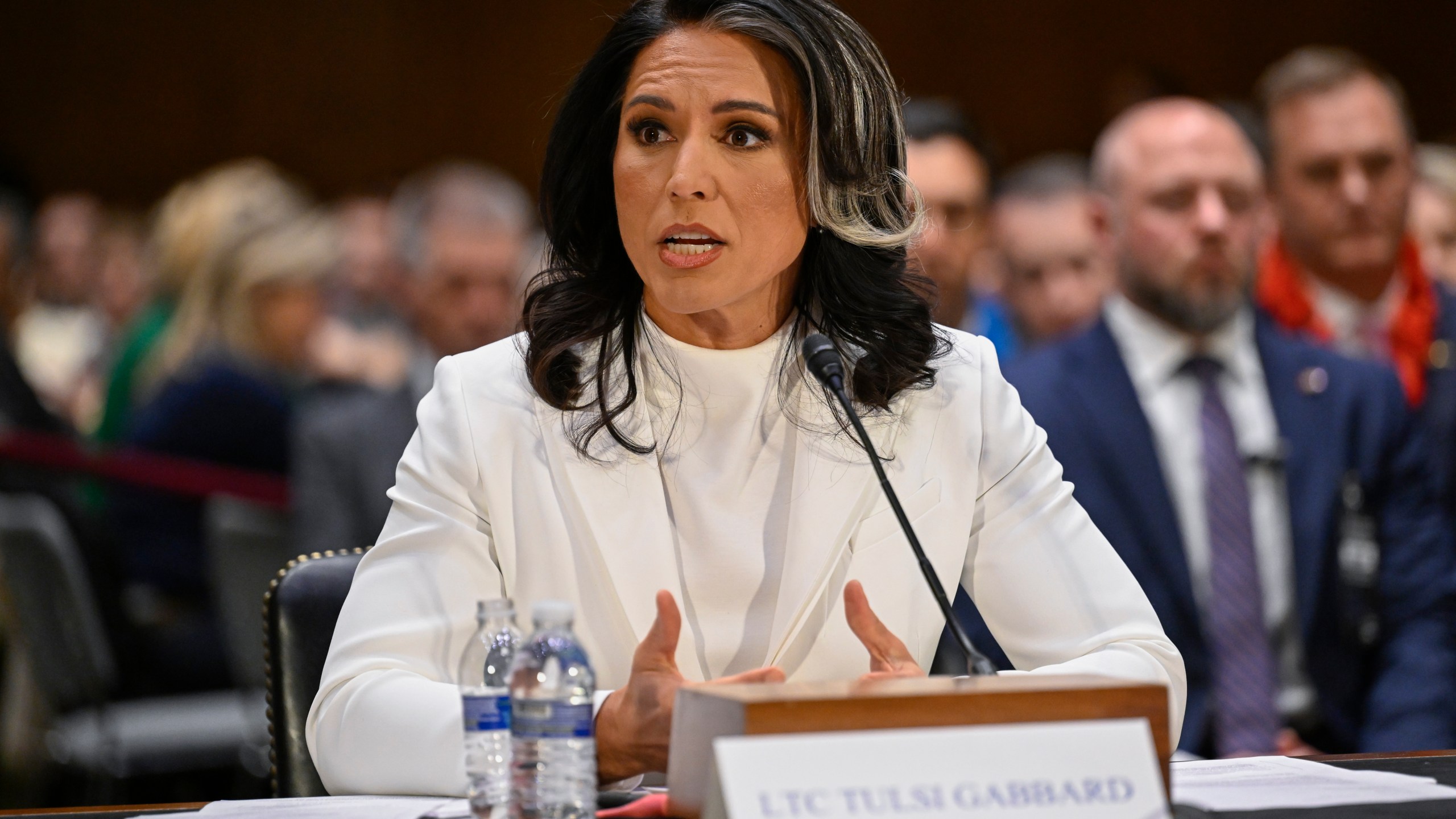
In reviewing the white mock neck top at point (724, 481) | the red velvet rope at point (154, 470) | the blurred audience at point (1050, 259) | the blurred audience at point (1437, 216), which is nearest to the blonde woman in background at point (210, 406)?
the red velvet rope at point (154, 470)

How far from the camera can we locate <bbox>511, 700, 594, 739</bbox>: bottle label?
1.25 metres

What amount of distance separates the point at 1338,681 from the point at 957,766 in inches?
79.1

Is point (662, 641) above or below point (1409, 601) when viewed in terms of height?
above

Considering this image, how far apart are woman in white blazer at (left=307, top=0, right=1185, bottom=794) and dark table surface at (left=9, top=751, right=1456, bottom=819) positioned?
220mm

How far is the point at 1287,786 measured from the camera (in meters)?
1.49

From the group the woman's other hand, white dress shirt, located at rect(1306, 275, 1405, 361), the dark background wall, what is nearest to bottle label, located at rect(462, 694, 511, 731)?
the woman's other hand

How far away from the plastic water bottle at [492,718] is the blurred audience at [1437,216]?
3.93m

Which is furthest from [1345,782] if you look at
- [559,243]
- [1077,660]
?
[559,243]

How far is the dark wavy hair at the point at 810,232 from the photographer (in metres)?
1.96

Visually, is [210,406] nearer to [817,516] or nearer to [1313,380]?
[1313,380]

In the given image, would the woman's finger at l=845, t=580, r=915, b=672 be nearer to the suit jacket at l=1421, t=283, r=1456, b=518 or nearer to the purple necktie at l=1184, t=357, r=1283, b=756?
the purple necktie at l=1184, t=357, r=1283, b=756

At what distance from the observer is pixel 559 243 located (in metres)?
2.13

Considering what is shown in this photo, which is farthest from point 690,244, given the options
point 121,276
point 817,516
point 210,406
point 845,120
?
point 121,276

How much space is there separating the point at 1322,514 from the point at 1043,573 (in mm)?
1260
